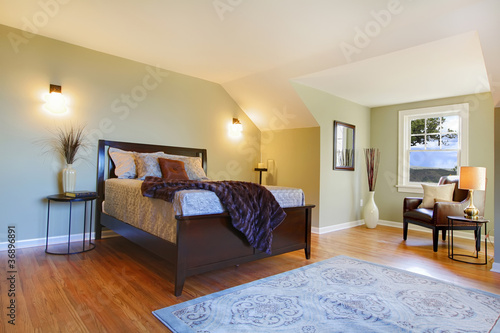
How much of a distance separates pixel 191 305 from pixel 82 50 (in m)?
3.45

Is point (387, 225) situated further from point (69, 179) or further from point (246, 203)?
point (69, 179)

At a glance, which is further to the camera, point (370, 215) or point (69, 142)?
point (370, 215)

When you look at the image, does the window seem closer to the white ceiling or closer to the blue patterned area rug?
the white ceiling

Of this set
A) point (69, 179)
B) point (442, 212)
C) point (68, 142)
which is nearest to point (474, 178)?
point (442, 212)

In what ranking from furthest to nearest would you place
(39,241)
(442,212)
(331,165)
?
(331,165)
(442,212)
(39,241)

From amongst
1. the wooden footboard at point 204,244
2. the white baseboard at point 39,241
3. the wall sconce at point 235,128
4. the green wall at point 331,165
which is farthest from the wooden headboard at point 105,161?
the green wall at point 331,165

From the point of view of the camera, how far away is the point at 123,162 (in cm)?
391

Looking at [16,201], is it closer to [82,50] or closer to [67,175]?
[67,175]

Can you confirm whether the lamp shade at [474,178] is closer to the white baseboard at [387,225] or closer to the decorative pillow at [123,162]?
the white baseboard at [387,225]

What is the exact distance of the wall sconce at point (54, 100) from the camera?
3.57 m

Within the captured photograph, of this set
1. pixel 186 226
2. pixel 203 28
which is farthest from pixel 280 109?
pixel 186 226

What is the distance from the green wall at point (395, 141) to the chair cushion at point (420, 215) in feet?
4.32

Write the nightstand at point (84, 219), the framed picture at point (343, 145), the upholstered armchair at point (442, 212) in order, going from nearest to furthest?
the nightstand at point (84, 219) → the upholstered armchair at point (442, 212) → the framed picture at point (343, 145)

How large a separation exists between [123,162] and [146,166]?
0.34 meters
